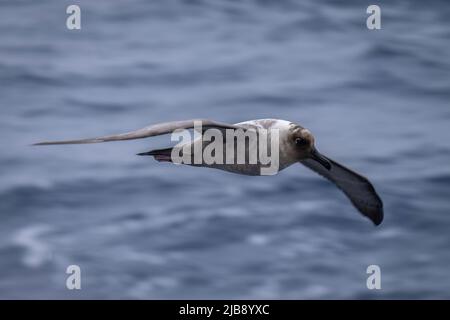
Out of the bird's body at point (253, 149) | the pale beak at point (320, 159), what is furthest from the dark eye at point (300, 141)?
the pale beak at point (320, 159)

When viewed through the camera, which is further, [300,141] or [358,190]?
[358,190]

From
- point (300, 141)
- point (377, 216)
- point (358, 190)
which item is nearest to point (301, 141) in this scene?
point (300, 141)

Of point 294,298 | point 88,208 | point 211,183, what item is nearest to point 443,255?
point 294,298

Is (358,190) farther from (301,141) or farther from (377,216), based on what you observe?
(301,141)

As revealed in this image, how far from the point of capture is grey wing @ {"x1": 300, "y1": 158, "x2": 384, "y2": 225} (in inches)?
592

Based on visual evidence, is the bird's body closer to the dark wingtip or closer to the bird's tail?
the bird's tail

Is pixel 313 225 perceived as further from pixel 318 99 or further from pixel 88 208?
pixel 318 99

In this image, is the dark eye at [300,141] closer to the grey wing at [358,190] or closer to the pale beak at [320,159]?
the pale beak at [320,159]

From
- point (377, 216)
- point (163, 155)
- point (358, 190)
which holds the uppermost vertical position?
point (358, 190)

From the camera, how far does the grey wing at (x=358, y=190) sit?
15047mm

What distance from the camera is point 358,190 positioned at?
1524 cm

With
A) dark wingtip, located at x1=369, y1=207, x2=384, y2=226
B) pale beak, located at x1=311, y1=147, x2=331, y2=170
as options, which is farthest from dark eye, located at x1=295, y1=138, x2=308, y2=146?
dark wingtip, located at x1=369, y1=207, x2=384, y2=226

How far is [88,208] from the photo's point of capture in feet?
165

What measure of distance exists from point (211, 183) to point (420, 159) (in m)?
11.3
